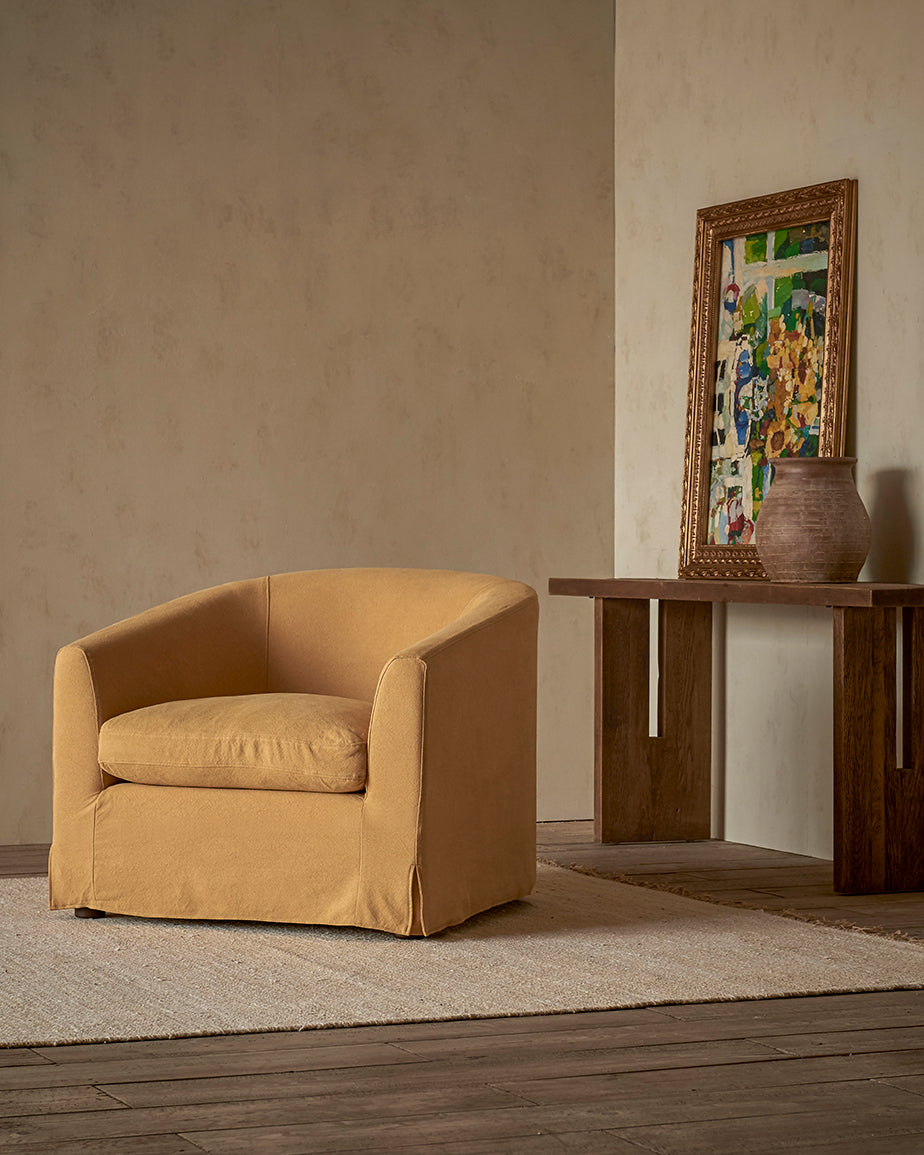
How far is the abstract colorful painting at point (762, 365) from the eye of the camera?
4.59 meters

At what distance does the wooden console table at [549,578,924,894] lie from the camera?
4.03m

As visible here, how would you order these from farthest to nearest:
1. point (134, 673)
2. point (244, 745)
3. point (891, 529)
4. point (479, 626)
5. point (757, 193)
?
point (757, 193) < point (891, 529) < point (134, 673) < point (479, 626) < point (244, 745)

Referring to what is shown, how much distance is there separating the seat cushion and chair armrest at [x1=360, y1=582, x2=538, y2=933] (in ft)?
0.25

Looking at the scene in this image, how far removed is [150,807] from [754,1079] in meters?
1.56

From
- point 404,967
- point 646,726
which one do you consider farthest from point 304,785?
point 646,726

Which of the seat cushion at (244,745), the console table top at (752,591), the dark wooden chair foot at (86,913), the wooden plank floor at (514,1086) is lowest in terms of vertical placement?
the dark wooden chair foot at (86,913)

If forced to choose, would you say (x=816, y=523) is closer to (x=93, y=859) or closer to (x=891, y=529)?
(x=891, y=529)

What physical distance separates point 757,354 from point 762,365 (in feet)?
0.15

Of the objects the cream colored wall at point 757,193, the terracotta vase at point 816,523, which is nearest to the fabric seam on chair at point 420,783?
the terracotta vase at point 816,523

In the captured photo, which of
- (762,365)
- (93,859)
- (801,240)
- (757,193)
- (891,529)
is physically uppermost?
(757,193)

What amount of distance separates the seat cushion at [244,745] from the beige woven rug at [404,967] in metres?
0.32

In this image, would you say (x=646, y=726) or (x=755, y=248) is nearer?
(x=755, y=248)

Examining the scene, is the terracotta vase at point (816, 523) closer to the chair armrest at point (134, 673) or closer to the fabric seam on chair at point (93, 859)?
the chair armrest at point (134, 673)

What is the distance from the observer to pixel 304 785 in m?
3.48
